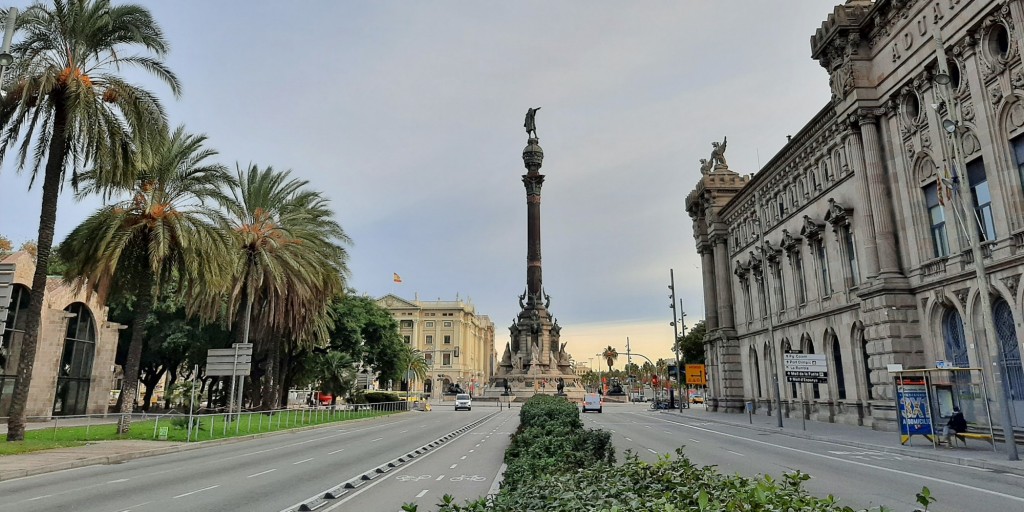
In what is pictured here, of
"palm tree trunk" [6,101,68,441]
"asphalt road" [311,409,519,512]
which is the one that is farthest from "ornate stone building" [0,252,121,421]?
"asphalt road" [311,409,519,512]

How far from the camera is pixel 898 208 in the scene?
25.6 meters

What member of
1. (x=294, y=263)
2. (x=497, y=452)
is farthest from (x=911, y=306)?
(x=294, y=263)

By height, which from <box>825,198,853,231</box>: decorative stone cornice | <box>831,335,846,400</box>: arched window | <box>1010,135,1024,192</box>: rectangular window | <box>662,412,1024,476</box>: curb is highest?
<box>825,198,853,231</box>: decorative stone cornice

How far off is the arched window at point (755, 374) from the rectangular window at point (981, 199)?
862 inches

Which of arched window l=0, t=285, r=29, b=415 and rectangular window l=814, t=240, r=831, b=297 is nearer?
arched window l=0, t=285, r=29, b=415

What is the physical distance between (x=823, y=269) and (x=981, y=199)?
1152cm

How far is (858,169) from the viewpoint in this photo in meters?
26.9

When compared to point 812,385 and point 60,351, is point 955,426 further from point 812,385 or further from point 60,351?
point 60,351

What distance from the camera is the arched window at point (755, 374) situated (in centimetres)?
4144

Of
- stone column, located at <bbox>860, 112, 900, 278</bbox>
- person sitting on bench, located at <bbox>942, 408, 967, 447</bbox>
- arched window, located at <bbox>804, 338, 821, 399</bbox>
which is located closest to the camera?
person sitting on bench, located at <bbox>942, 408, 967, 447</bbox>

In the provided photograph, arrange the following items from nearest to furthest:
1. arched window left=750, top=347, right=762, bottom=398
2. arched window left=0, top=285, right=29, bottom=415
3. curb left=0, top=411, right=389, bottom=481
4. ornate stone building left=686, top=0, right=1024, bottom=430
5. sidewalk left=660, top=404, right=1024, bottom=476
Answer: curb left=0, top=411, right=389, bottom=481 < sidewalk left=660, top=404, right=1024, bottom=476 < ornate stone building left=686, top=0, right=1024, bottom=430 < arched window left=0, top=285, right=29, bottom=415 < arched window left=750, top=347, right=762, bottom=398

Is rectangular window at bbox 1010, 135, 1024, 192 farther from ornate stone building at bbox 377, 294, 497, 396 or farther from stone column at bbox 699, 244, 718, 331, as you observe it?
ornate stone building at bbox 377, 294, 497, 396

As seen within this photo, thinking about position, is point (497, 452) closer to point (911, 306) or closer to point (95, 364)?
point (911, 306)

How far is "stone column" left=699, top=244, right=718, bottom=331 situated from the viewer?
48.9 metres
